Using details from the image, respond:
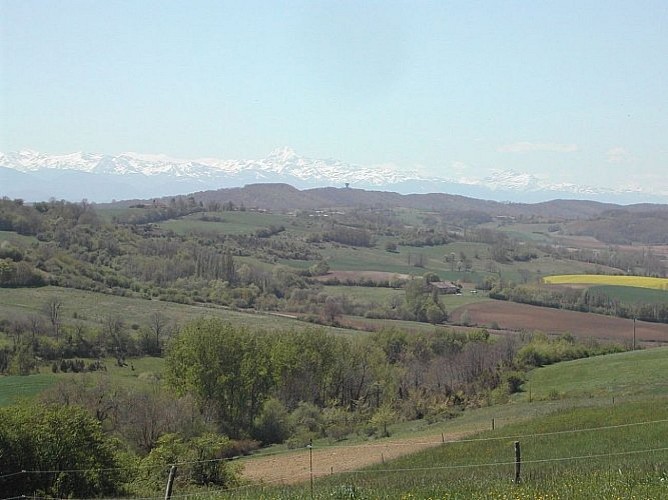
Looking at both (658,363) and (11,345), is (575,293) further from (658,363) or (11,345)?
(11,345)

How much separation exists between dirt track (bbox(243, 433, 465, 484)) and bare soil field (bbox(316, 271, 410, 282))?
76775mm

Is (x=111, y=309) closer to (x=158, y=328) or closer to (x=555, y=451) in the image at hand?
(x=158, y=328)

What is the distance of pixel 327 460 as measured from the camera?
34344 millimetres

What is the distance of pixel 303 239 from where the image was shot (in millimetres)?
152250

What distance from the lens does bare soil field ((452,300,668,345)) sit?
7619 centimetres

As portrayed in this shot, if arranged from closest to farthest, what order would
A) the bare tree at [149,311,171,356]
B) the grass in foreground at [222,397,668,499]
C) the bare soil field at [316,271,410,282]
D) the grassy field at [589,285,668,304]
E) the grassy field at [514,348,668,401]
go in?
1. the grass in foreground at [222,397,668,499]
2. the grassy field at [514,348,668,401]
3. the bare tree at [149,311,171,356]
4. the grassy field at [589,285,668,304]
5. the bare soil field at [316,271,410,282]

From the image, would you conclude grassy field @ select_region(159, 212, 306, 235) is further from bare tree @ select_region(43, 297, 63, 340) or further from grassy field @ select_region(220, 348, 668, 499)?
grassy field @ select_region(220, 348, 668, 499)

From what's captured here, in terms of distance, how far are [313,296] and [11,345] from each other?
4699 centimetres

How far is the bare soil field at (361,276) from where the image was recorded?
115688 millimetres

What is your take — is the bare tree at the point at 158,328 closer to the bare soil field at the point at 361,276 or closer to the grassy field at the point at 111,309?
the grassy field at the point at 111,309

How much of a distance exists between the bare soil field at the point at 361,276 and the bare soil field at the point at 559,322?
22.3 metres

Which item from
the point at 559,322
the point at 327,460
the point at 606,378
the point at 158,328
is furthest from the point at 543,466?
the point at 559,322

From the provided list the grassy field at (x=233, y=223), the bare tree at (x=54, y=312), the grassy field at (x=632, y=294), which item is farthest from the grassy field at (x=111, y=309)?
the grassy field at (x=233, y=223)

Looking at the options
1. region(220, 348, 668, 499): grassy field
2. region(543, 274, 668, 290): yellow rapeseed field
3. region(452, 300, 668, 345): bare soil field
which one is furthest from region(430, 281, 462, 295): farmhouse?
region(220, 348, 668, 499): grassy field
